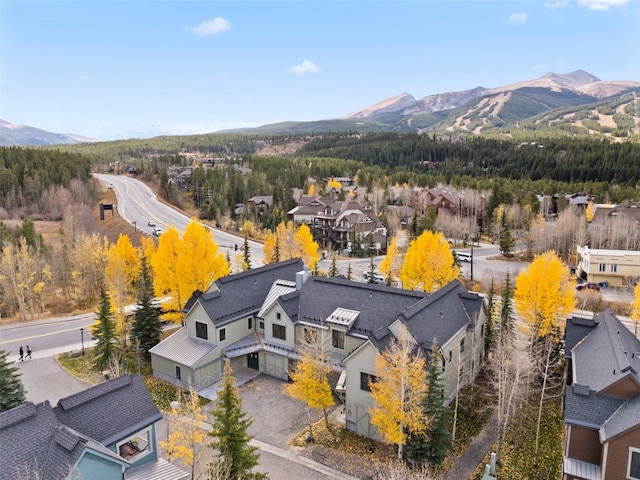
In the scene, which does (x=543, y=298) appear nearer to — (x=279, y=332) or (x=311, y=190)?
A: (x=279, y=332)

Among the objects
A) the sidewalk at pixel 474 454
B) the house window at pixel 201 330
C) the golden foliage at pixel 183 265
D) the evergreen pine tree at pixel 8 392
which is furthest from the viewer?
the golden foliage at pixel 183 265

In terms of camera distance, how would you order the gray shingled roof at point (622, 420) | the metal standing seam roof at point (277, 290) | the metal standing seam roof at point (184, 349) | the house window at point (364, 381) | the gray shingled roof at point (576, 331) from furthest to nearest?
the metal standing seam roof at point (277, 290)
the metal standing seam roof at point (184, 349)
the gray shingled roof at point (576, 331)
the house window at point (364, 381)
the gray shingled roof at point (622, 420)

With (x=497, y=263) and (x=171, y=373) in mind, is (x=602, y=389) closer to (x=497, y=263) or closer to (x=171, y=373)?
(x=171, y=373)

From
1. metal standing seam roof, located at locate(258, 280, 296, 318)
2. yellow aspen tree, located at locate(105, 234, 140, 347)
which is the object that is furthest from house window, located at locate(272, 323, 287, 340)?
yellow aspen tree, located at locate(105, 234, 140, 347)

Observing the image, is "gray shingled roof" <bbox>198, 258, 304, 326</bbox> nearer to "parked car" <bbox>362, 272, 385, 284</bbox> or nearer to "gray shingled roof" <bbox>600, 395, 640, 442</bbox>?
"parked car" <bbox>362, 272, 385, 284</bbox>

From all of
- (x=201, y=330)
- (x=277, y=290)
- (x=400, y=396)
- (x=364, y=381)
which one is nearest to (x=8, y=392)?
(x=201, y=330)

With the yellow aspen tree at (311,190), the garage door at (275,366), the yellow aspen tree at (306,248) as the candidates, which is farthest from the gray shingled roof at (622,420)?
the yellow aspen tree at (311,190)

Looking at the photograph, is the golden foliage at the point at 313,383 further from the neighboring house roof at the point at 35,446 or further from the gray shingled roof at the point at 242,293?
the neighboring house roof at the point at 35,446
